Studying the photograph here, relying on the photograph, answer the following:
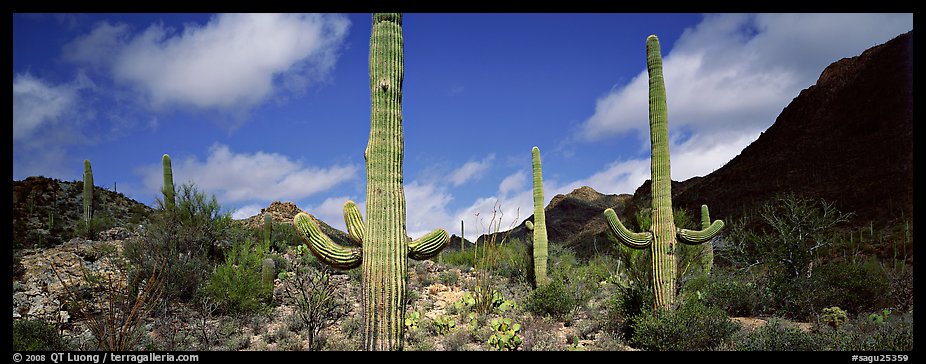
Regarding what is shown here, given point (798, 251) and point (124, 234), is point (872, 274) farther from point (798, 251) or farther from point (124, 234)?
point (124, 234)

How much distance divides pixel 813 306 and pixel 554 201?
42.2m

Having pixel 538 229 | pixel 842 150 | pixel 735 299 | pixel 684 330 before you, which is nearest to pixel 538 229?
pixel 538 229

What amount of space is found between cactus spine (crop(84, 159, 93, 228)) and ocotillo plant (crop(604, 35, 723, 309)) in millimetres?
19716

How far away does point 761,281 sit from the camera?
44.7ft

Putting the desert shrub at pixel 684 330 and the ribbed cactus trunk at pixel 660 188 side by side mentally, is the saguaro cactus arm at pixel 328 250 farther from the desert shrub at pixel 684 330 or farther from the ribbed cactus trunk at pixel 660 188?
the ribbed cactus trunk at pixel 660 188

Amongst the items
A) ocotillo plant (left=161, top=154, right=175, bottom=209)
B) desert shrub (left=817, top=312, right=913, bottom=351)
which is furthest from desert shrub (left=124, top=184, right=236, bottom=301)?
desert shrub (left=817, top=312, right=913, bottom=351)

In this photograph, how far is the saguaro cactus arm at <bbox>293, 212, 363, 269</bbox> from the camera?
20.6 ft

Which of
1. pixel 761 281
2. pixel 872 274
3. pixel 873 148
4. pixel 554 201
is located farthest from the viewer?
pixel 554 201

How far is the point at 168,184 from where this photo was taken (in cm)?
1595

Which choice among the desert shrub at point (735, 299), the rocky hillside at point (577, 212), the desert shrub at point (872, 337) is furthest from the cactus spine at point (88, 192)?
the rocky hillside at point (577, 212)

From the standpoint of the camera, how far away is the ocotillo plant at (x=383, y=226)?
6004 millimetres

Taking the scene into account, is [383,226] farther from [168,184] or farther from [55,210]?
[55,210]
